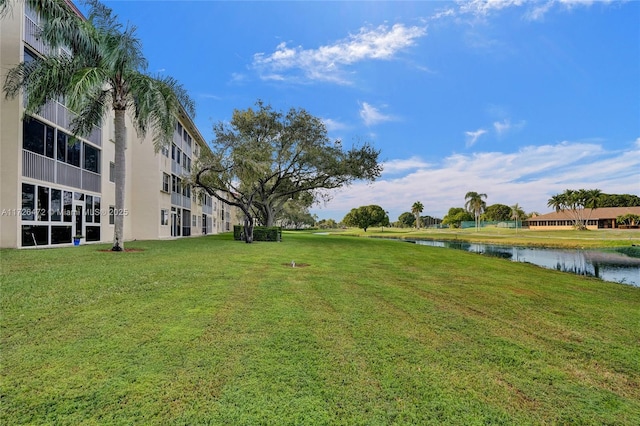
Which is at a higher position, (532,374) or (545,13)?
(545,13)

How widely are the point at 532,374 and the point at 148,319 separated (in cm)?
500

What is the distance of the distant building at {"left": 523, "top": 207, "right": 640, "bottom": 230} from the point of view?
2567 inches

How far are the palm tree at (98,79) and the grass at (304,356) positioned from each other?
716 cm

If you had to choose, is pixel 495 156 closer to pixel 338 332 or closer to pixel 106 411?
pixel 338 332

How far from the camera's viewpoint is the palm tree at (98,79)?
11086 mm

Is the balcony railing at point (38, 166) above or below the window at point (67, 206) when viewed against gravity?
above

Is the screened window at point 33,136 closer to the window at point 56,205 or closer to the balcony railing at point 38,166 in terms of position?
the balcony railing at point 38,166

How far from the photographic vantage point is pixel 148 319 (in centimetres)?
468

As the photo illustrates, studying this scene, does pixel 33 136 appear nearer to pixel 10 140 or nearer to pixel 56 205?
pixel 10 140

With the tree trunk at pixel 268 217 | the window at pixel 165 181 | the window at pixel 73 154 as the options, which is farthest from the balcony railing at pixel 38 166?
the tree trunk at pixel 268 217

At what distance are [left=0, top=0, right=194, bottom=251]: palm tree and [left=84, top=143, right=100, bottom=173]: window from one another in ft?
13.6

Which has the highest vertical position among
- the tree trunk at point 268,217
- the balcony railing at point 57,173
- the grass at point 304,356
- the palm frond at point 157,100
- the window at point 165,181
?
the palm frond at point 157,100

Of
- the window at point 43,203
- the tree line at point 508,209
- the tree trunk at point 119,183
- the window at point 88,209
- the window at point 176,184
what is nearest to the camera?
the tree trunk at point 119,183

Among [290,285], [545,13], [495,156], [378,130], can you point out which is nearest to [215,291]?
[290,285]
